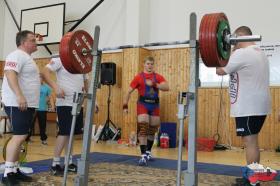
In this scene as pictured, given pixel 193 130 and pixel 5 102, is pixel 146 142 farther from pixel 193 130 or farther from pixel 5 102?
pixel 193 130

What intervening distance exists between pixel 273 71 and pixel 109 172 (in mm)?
4413

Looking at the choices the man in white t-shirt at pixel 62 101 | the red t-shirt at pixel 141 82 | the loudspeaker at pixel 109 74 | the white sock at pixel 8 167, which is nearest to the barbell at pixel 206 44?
the man in white t-shirt at pixel 62 101

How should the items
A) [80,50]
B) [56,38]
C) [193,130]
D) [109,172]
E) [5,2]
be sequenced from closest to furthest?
1. [193,130]
2. [80,50]
3. [109,172]
4. [56,38]
5. [5,2]

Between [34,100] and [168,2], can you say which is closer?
[34,100]

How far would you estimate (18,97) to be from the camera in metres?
2.93

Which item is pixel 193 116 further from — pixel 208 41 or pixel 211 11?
pixel 211 11

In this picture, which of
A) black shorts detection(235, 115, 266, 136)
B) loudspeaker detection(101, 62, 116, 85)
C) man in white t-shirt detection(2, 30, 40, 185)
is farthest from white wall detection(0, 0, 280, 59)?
man in white t-shirt detection(2, 30, 40, 185)

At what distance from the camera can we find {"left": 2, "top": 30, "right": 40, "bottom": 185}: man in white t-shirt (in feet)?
9.72

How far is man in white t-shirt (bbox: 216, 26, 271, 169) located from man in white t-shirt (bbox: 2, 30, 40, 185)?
1.70 metres

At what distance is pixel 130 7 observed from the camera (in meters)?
7.83

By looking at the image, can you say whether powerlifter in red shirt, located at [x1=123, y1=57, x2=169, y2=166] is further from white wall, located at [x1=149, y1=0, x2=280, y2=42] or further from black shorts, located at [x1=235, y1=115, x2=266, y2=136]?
white wall, located at [x1=149, y1=0, x2=280, y2=42]

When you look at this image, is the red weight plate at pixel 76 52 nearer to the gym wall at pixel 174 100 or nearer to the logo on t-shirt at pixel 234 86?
the logo on t-shirt at pixel 234 86

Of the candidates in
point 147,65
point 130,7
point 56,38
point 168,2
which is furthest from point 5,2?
point 147,65

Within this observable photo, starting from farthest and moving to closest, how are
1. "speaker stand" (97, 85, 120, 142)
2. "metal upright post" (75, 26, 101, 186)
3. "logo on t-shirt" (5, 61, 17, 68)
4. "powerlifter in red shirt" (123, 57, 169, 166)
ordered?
"speaker stand" (97, 85, 120, 142)
"powerlifter in red shirt" (123, 57, 169, 166)
"logo on t-shirt" (5, 61, 17, 68)
"metal upright post" (75, 26, 101, 186)
